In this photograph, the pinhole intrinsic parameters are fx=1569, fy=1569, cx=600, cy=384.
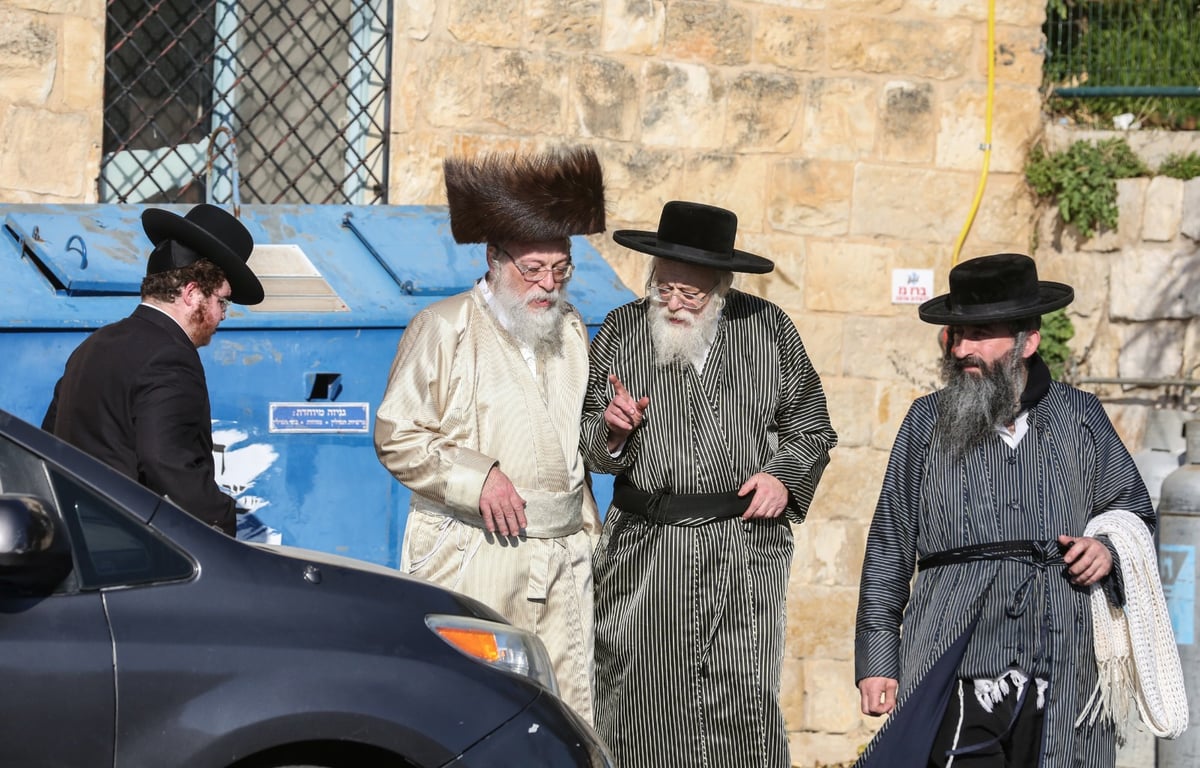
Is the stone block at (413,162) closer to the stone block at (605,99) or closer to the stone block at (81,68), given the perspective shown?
the stone block at (605,99)

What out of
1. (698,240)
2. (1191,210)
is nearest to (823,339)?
(1191,210)

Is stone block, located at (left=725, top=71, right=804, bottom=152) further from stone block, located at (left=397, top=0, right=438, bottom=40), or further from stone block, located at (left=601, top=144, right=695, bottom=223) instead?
stone block, located at (left=397, top=0, right=438, bottom=40)

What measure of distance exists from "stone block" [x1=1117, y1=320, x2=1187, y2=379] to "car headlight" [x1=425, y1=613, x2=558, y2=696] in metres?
4.93

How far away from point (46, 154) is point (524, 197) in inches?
107

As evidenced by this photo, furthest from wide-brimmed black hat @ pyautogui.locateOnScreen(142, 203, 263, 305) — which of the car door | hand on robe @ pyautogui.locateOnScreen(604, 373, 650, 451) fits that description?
the car door

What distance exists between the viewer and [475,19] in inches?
275

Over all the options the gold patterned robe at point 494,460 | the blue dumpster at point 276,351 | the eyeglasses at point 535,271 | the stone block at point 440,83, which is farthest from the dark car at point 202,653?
the stone block at point 440,83

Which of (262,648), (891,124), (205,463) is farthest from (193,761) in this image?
(891,124)

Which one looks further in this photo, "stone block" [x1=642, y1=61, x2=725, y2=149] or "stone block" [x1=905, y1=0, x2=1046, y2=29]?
"stone block" [x1=905, y1=0, x2=1046, y2=29]

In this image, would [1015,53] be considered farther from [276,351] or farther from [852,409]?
[276,351]

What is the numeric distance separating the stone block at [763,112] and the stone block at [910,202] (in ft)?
1.32

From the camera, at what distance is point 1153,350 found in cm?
789

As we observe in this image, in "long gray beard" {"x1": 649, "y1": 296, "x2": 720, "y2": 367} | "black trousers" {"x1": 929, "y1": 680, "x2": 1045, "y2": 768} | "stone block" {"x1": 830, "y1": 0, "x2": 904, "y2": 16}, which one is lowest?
"black trousers" {"x1": 929, "y1": 680, "x2": 1045, "y2": 768}

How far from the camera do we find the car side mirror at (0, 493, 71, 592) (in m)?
2.99
